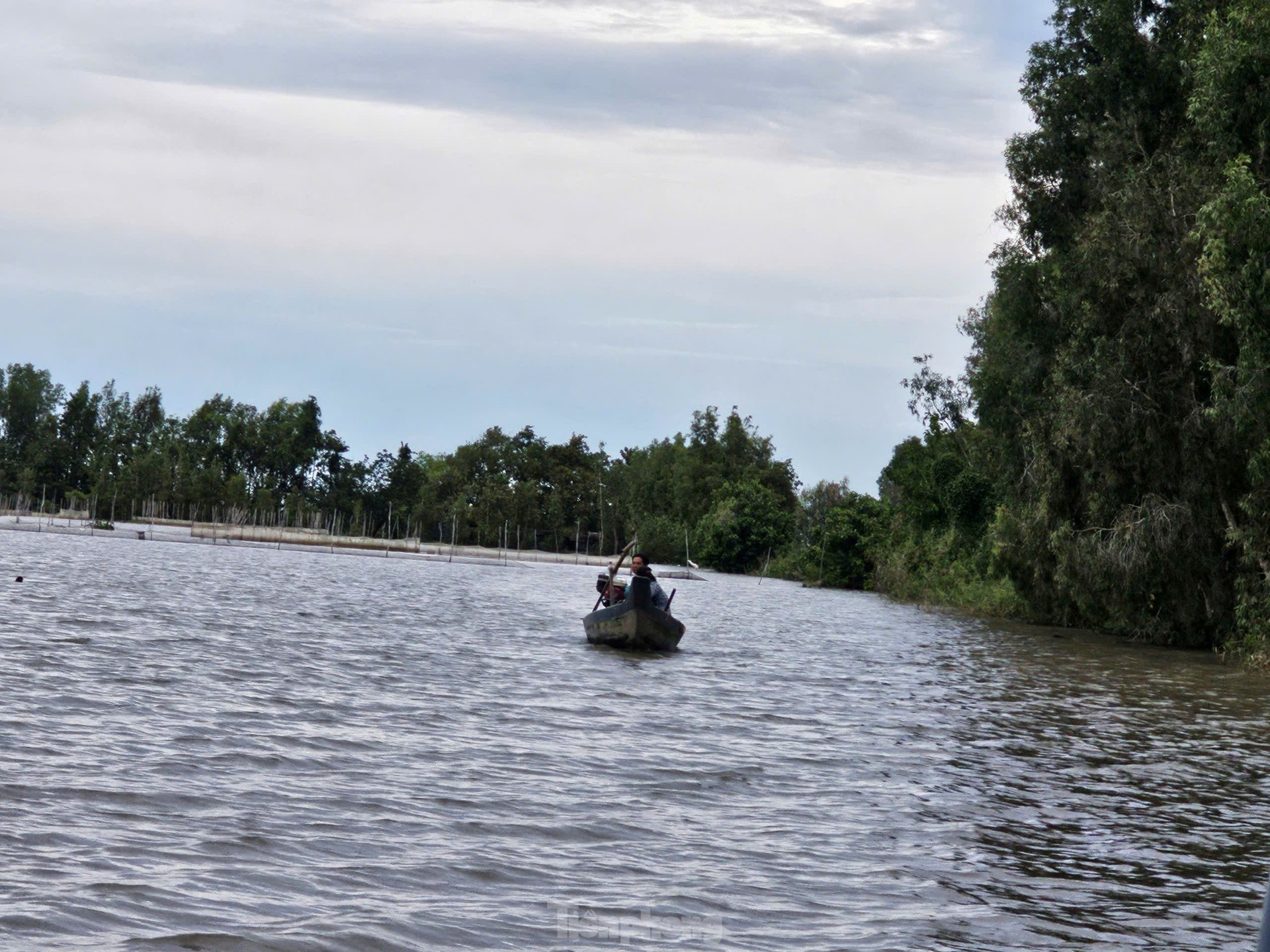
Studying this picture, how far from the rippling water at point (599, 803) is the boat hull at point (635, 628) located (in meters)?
2.41

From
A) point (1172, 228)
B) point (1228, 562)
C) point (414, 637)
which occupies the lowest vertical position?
point (414, 637)

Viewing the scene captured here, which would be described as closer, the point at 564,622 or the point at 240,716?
the point at 240,716

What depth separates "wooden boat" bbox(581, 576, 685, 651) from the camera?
2736 centimetres

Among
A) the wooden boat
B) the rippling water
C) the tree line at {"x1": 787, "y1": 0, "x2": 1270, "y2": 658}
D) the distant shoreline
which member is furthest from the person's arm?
the distant shoreline

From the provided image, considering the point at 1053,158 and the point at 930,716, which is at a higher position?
the point at 1053,158

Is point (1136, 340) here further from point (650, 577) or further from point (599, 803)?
point (599, 803)

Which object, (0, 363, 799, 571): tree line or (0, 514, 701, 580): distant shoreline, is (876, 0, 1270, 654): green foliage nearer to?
(0, 514, 701, 580): distant shoreline

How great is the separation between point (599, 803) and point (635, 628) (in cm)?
1679

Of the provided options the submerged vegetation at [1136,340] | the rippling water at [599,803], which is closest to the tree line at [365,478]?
the submerged vegetation at [1136,340]

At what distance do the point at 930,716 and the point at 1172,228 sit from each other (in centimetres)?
1545

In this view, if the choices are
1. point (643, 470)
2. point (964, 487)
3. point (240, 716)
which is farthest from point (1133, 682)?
point (643, 470)

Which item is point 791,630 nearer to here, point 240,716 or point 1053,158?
point 1053,158

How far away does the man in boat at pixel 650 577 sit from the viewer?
26984 millimetres

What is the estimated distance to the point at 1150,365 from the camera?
30.1 metres
